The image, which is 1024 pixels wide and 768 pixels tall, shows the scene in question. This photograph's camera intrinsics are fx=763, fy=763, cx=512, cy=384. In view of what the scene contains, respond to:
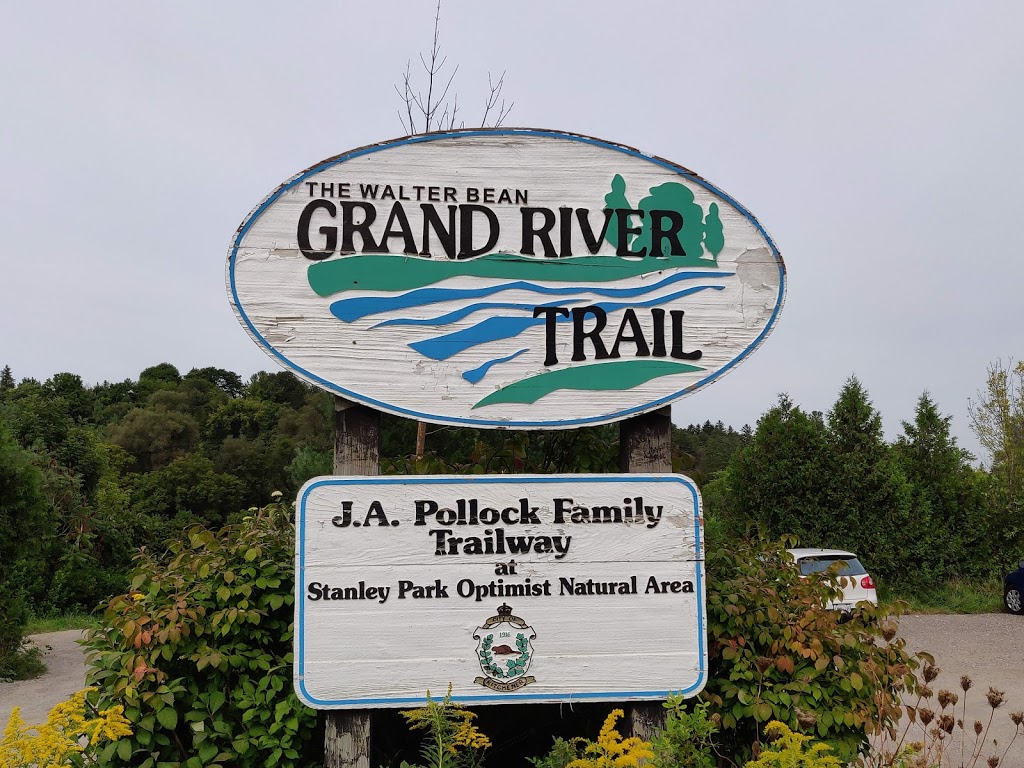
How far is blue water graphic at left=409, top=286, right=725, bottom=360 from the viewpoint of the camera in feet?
10.1

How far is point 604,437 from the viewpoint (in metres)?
4.29

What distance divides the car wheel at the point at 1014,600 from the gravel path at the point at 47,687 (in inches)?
547

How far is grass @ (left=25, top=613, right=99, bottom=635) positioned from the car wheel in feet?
50.3

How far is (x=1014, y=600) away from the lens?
13039 mm

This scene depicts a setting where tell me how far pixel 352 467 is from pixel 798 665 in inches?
79.7

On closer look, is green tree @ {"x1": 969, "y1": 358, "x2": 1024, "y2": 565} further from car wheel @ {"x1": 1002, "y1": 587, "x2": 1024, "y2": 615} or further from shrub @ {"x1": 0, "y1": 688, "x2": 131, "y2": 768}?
shrub @ {"x1": 0, "y1": 688, "x2": 131, "y2": 768}

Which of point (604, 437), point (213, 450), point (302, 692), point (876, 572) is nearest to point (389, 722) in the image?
point (302, 692)

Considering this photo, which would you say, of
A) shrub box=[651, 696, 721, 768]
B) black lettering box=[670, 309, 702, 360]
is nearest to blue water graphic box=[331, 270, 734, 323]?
black lettering box=[670, 309, 702, 360]

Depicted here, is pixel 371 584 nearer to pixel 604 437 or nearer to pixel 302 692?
pixel 302 692

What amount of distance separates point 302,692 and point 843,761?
2.14m

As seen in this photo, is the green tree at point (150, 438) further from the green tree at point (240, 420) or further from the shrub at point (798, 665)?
the shrub at point (798, 665)

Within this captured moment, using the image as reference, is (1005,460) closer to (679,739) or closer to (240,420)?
(679,739)

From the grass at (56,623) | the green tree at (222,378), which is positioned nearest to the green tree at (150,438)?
the green tree at (222,378)

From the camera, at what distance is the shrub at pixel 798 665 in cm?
306
